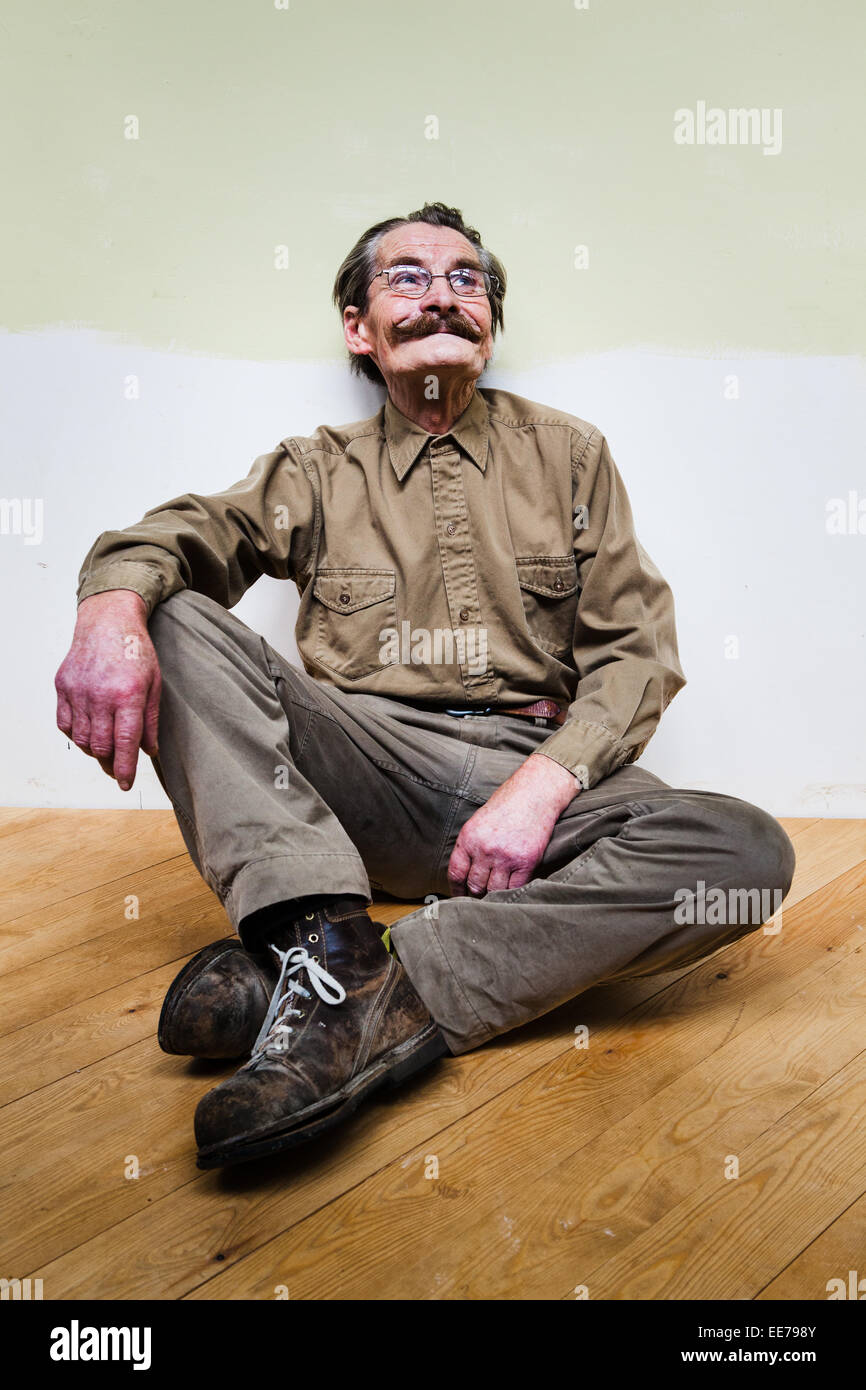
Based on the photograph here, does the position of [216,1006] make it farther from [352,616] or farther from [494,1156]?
[352,616]

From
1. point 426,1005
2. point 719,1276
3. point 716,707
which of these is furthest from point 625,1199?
point 716,707

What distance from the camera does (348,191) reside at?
1.89m

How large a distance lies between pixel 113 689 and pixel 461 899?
0.47m

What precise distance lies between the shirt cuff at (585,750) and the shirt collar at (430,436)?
0.48m

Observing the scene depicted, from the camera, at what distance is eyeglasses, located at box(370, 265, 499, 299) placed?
5.29 ft

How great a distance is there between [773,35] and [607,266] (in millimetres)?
472

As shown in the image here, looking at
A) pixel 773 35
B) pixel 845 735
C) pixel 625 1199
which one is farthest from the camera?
pixel 845 735

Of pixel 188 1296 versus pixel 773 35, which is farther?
pixel 773 35

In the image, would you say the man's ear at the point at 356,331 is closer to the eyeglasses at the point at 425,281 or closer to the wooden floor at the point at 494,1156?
the eyeglasses at the point at 425,281

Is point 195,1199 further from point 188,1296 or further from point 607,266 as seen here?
point 607,266

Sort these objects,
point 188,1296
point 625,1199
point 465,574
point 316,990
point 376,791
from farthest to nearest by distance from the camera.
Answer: point 465,574, point 376,791, point 316,990, point 625,1199, point 188,1296

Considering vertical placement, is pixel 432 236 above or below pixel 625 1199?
above

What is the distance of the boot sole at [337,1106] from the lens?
0.94 m

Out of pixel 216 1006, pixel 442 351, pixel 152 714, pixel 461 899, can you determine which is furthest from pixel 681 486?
pixel 216 1006
